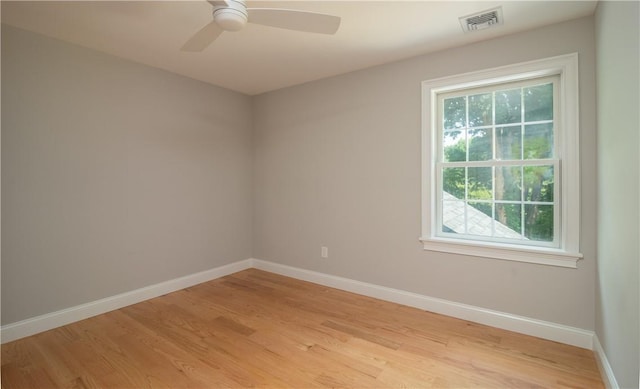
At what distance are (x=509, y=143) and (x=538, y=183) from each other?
0.39 metres

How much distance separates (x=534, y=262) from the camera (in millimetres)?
2336

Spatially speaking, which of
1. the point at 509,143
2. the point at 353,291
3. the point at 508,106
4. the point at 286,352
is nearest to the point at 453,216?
the point at 509,143

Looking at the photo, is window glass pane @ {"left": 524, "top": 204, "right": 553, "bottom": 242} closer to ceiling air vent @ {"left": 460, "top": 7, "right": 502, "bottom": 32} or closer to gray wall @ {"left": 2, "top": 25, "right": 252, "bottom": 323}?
ceiling air vent @ {"left": 460, "top": 7, "right": 502, "bottom": 32}

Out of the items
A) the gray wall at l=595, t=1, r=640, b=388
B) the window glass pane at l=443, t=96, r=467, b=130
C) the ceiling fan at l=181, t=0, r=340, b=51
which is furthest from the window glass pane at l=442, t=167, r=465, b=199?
the ceiling fan at l=181, t=0, r=340, b=51

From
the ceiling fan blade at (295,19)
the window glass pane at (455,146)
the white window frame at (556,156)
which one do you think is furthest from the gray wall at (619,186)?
the ceiling fan blade at (295,19)

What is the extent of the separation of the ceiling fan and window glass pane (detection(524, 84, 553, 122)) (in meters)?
1.79

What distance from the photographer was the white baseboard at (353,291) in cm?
226

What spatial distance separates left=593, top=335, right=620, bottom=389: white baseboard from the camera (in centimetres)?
165

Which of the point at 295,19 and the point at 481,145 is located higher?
the point at 295,19

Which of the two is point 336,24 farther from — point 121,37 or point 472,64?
point 121,37

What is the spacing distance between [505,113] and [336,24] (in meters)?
1.75

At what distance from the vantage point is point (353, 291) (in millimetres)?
3277

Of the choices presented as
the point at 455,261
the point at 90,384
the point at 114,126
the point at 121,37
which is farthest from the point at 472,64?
the point at 90,384

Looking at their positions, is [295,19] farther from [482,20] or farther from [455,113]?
[455,113]
